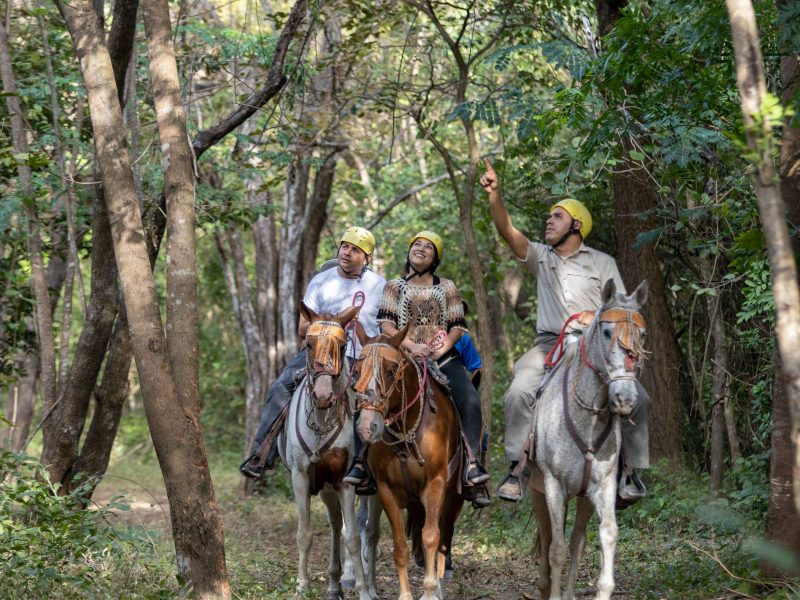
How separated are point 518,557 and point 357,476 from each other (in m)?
3.58

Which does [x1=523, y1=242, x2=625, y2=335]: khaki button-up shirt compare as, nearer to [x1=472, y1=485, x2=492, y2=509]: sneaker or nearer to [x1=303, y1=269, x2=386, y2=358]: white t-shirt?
[x1=472, y1=485, x2=492, y2=509]: sneaker

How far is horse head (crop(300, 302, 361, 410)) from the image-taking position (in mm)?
7797

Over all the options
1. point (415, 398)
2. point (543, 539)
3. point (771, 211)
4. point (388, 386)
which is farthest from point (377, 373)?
point (771, 211)

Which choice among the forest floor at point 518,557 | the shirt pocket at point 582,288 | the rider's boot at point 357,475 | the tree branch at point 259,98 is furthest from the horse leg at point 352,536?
the tree branch at point 259,98

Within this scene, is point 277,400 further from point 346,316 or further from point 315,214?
point 315,214

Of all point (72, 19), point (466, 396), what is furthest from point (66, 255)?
point (466, 396)

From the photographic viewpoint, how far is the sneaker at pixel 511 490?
25.2 ft

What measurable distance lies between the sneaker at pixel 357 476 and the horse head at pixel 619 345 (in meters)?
2.22

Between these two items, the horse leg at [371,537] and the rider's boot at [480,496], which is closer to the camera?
the rider's boot at [480,496]

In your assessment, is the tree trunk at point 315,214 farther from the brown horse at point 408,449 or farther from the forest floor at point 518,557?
the brown horse at point 408,449

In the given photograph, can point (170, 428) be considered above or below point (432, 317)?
below

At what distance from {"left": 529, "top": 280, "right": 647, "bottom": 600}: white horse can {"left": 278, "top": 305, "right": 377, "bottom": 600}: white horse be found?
1627 mm

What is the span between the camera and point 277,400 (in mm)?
9180

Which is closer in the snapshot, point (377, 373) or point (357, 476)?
point (377, 373)
